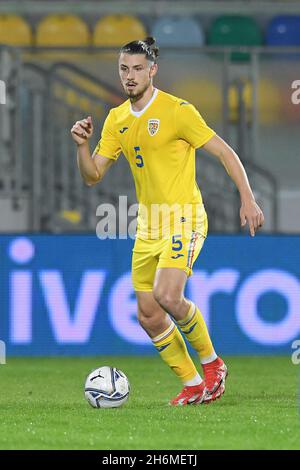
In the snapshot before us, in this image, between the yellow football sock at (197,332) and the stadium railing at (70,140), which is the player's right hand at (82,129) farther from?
the stadium railing at (70,140)

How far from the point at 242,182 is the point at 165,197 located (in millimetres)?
516

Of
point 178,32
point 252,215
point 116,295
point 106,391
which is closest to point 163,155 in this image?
point 252,215

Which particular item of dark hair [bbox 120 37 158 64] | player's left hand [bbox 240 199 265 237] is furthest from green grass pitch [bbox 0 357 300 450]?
dark hair [bbox 120 37 158 64]

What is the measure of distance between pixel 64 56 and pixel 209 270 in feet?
9.41

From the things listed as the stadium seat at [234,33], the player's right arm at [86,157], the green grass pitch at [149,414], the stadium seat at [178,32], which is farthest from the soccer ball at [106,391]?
the stadium seat at [234,33]

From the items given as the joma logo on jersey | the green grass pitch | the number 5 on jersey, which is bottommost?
the green grass pitch

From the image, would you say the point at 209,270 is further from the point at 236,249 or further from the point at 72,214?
the point at 72,214

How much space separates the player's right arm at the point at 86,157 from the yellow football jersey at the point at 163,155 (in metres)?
0.21

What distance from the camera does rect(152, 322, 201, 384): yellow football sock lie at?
7.73 meters

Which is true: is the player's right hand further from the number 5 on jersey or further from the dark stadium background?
the dark stadium background

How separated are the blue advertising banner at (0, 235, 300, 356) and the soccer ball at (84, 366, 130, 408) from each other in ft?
12.8

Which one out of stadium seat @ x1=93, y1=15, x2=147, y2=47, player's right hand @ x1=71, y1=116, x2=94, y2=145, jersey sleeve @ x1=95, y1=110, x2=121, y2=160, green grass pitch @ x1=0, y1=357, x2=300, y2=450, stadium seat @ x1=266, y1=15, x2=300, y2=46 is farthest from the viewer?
stadium seat @ x1=266, y1=15, x2=300, y2=46

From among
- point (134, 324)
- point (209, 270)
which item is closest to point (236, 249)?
point (209, 270)

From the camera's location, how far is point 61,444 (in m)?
6.04
